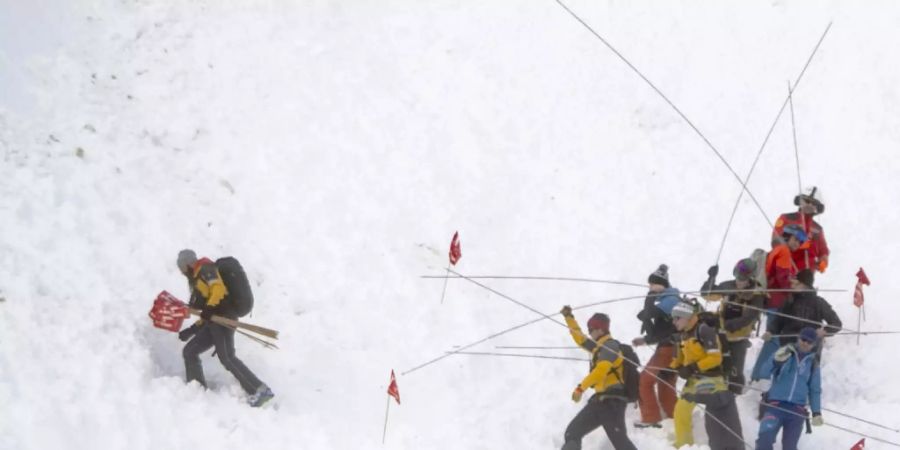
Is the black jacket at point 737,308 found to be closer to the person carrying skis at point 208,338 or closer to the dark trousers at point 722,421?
the dark trousers at point 722,421

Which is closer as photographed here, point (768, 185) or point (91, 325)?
point (91, 325)

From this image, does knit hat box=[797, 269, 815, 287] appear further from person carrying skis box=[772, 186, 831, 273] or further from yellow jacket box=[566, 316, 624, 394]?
yellow jacket box=[566, 316, 624, 394]

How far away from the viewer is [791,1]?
16.8m

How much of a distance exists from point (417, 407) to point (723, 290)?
11.4 feet

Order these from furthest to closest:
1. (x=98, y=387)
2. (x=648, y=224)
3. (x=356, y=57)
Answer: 1. (x=356, y=57)
2. (x=648, y=224)
3. (x=98, y=387)

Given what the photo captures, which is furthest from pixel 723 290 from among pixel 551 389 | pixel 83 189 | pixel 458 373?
pixel 83 189

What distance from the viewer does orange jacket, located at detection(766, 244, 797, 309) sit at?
10172mm

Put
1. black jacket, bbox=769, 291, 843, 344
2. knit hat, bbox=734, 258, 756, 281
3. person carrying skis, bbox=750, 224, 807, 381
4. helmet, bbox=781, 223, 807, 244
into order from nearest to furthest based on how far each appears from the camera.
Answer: knit hat, bbox=734, 258, 756, 281 → black jacket, bbox=769, 291, 843, 344 → person carrying skis, bbox=750, 224, 807, 381 → helmet, bbox=781, 223, 807, 244

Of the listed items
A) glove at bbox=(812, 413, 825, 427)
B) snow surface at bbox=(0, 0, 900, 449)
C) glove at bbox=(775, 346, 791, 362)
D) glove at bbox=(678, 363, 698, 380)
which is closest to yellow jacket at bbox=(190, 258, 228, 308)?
snow surface at bbox=(0, 0, 900, 449)

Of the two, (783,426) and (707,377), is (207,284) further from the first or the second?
(783,426)

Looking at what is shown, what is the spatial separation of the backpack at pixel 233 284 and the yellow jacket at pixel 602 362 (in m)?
3.36

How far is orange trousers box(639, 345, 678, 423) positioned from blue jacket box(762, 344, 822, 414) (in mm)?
1077

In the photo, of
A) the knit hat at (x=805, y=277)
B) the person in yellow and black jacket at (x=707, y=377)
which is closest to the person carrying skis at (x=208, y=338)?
the person in yellow and black jacket at (x=707, y=377)

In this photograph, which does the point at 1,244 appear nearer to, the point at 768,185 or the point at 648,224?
the point at 648,224
